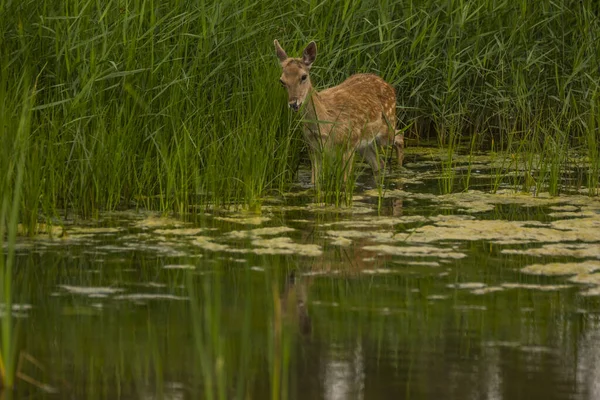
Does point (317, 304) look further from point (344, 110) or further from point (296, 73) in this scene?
point (344, 110)

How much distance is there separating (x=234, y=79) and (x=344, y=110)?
117 cm

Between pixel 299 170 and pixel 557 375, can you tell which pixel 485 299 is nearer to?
pixel 557 375

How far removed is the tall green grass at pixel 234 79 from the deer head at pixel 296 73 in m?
0.13

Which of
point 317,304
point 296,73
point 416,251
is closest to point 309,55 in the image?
point 296,73

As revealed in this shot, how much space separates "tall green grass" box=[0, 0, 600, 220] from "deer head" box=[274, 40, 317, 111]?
0.13 metres

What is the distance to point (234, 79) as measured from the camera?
412 inches

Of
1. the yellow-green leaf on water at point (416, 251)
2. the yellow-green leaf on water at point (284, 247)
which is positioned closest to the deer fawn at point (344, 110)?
the yellow-green leaf on water at point (284, 247)

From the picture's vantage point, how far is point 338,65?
12758 millimetres

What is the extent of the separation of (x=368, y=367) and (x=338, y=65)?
776 cm

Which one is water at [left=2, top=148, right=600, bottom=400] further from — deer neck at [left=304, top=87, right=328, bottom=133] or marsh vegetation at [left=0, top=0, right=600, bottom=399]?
deer neck at [left=304, top=87, right=328, bottom=133]

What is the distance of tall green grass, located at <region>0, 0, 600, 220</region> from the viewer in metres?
8.77

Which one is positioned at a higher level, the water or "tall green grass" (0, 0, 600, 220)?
"tall green grass" (0, 0, 600, 220)

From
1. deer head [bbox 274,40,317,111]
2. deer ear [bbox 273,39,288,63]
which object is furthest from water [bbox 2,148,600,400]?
deer ear [bbox 273,39,288,63]

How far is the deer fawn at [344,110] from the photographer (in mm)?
10289
